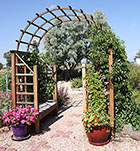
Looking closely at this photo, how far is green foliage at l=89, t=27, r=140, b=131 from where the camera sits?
3.29 m

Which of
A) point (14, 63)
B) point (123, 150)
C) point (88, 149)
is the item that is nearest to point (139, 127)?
point (123, 150)

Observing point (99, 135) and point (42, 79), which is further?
point (42, 79)

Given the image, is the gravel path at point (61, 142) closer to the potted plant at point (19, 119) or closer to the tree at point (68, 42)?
the potted plant at point (19, 119)

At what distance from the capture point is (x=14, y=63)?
12.7ft


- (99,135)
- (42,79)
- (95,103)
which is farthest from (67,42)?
(99,135)

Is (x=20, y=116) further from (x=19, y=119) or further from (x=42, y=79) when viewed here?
(x=42, y=79)

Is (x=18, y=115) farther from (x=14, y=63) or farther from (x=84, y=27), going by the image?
(x=84, y=27)

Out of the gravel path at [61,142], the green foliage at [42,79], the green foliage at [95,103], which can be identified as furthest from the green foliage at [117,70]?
the green foliage at [42,79]

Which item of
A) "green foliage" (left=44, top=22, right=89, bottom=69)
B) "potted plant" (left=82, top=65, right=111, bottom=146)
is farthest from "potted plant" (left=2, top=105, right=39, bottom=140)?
"green foliage" (left=44, top=22, right=89, bottom=69)

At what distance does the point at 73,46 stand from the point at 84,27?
176cm

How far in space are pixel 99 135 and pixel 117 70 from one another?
126 cm

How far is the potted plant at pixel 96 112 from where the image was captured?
306 cm

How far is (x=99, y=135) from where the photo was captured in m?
3.06

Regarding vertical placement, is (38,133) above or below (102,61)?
below
